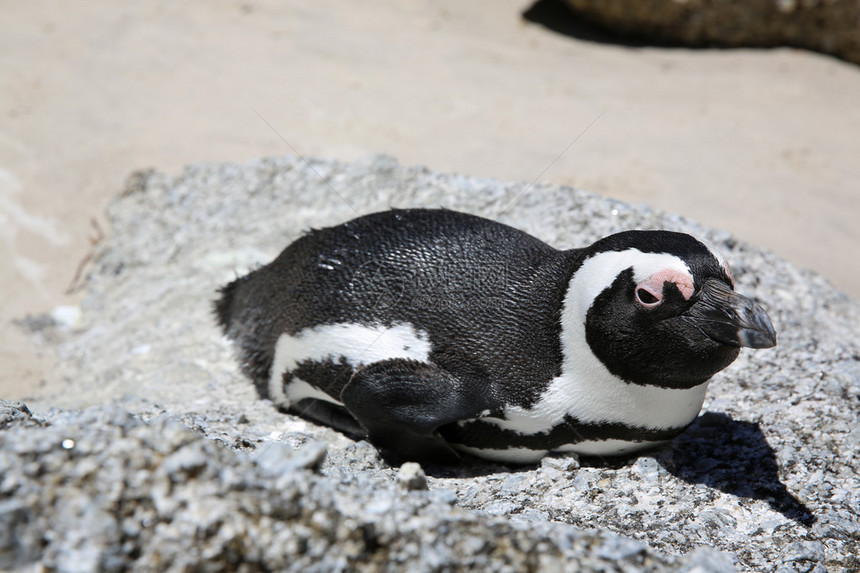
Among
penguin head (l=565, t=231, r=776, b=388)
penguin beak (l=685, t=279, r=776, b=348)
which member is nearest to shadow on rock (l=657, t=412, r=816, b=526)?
penguin head (l=565, t=231, r=776, b=388)

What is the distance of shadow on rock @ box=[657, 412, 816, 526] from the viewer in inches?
110

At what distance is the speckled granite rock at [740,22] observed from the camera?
8.88 m

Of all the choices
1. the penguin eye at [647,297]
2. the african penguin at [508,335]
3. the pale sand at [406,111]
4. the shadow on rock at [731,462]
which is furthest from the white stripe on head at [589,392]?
the pale sand at [406,111]

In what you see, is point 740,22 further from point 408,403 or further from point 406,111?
point 408,403

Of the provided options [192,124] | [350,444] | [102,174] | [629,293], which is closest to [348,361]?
[350,444]

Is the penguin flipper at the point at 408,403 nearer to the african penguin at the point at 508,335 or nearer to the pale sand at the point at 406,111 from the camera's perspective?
the african penguin at the point at 508,335

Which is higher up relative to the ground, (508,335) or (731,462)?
(508,335)

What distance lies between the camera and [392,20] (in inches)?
358

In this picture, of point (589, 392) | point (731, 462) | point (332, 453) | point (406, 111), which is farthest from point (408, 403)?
point (406, 111)

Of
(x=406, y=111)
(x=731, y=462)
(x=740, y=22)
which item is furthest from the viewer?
(x=740, y=22)

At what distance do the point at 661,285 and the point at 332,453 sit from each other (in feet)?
4.24

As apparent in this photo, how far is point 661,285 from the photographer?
8.53 feet

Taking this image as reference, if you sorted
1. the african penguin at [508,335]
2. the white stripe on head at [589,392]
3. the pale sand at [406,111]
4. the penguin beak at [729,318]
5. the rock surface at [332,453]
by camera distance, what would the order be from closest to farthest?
the rock surface at [332,453] < the penguin beak at [729,318] < the african penguin at [508,335] < the white stripe on head at [589,392] < the pale sand at [406,111]

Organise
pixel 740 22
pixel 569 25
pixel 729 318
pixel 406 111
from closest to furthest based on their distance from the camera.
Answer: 1. pixel 729 318
2. pixel 406 111
3. pixel 740 22
4. pixel 569 25
